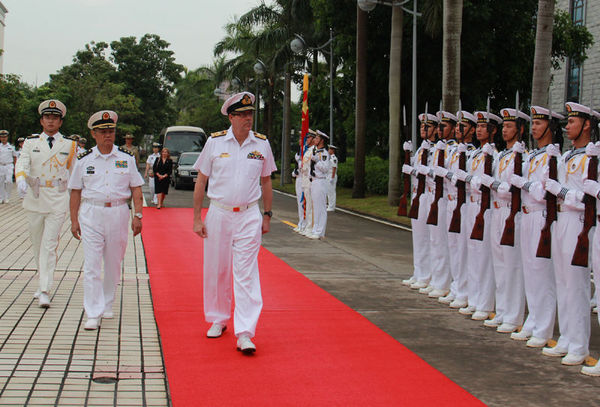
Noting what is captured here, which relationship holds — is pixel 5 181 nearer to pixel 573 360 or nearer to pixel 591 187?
pixel 573 360

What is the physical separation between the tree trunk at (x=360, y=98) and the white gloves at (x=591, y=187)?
21642 mm

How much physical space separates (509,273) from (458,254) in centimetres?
126

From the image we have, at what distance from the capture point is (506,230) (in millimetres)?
7344

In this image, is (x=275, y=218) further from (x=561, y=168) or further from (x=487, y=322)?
(x=561, y=168)

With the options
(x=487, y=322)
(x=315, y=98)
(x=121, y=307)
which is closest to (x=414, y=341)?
(x=487, y=322)

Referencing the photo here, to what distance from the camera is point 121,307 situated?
823cm

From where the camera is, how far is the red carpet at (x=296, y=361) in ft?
17.5

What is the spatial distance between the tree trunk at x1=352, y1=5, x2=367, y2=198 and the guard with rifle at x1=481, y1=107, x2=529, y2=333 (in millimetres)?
19951

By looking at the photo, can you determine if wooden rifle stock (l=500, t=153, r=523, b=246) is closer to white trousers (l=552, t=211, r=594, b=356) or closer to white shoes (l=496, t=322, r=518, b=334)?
white trousers (l=552, t=211, r=594, b=356)

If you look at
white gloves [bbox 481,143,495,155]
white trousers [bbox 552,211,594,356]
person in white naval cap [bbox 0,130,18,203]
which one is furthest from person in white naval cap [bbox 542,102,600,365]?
person in white naval cap [bbox 0,130,18,203]

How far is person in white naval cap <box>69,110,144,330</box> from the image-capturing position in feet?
23.9

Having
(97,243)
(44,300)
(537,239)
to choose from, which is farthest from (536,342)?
(44,300)

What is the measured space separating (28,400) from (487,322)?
4709 mm

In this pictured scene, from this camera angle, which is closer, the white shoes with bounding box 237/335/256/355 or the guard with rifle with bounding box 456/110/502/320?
the white shoes with bounding box 237/335/256/355
